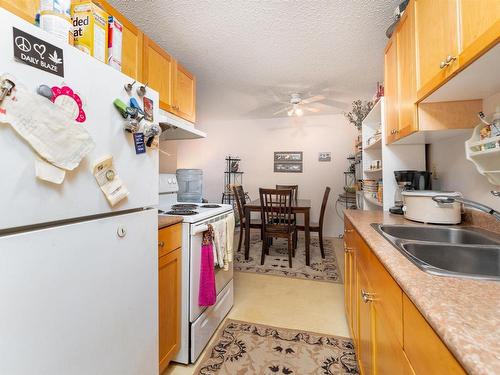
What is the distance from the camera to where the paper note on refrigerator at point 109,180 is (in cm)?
80

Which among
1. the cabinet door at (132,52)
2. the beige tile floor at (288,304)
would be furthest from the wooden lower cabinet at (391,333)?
the cabinet door at (132,52)

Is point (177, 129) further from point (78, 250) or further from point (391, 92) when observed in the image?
point (391, 92)

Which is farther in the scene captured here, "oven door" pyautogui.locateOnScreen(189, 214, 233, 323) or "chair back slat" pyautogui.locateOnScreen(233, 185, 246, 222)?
"chair back slat" pyautogui.locateOnScreen(233, 185, 246, 222)

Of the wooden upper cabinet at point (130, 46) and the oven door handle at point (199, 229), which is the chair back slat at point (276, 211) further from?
the wooden upper cabinet at point (130, 46)

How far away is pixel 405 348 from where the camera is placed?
633 millimetres

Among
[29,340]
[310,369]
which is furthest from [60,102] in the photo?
[310,369]

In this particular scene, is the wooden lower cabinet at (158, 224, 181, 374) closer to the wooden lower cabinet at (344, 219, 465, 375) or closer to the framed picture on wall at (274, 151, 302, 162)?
the wooden lower cabinet at (344, 219, 465, 375)

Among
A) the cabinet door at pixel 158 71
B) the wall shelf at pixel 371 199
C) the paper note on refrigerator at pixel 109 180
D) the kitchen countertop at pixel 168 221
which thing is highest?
the cabinet door at pixel 158 71

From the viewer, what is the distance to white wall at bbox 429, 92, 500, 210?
4.24 ft

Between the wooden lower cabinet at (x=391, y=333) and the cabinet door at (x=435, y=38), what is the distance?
0.84 meters

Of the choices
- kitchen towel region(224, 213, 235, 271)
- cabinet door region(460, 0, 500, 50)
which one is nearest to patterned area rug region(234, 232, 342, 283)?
kitchen towel region(224, 213, 235, 271)

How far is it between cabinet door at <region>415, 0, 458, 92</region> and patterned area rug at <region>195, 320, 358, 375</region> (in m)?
1.60

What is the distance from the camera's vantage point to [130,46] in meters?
1.44

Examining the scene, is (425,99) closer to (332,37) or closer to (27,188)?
(332,37)
